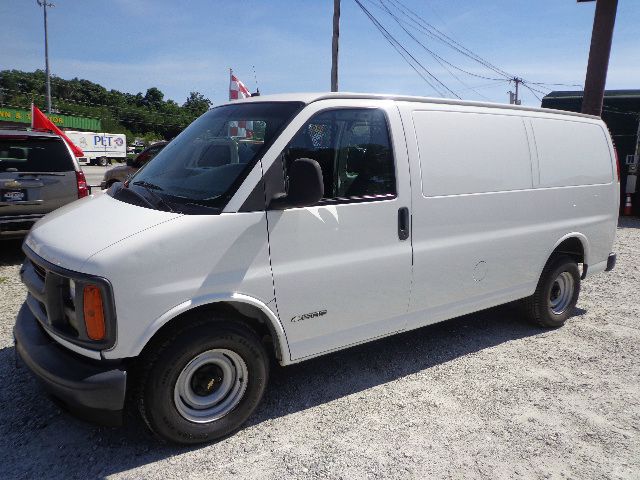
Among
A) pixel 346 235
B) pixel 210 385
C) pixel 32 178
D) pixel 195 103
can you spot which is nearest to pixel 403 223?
pixel 346 235

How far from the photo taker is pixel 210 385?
9.57 feet

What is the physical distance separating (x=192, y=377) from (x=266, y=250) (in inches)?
34.7

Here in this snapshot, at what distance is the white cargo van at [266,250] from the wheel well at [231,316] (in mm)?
10

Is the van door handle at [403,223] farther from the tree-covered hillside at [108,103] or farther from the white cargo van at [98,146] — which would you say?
the tree-covered hillside at [108,103]

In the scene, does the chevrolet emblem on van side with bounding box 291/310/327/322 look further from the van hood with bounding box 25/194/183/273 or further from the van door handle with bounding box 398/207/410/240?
the van hood with bounding box 25/194/183/273

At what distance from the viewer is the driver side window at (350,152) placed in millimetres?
3119

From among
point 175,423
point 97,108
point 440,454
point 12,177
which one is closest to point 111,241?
point 175,423

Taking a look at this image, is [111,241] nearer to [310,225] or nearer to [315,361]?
[310,225]

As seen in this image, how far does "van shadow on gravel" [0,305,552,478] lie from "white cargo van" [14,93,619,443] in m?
0.35

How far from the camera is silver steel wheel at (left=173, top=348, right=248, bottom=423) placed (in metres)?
2.81

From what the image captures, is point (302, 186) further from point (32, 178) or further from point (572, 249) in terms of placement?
point (32, 178)

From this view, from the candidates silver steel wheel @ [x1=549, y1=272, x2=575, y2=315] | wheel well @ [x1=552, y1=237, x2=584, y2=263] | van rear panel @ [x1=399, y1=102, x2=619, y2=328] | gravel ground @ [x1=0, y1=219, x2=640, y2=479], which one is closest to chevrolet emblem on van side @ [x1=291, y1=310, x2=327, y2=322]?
gravel ground @ [x1=0, y1=219, x2=640, y2=479]

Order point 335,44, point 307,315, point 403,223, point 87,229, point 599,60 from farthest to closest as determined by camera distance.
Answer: point 335,44
point 599,60
point 403,223
point 307,315
point 87,229

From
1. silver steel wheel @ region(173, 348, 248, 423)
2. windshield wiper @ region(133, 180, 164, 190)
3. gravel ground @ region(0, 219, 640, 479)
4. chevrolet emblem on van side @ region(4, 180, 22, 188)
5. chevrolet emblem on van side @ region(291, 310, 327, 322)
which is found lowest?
gravel ground @ region(0, 219, 640, 479)
